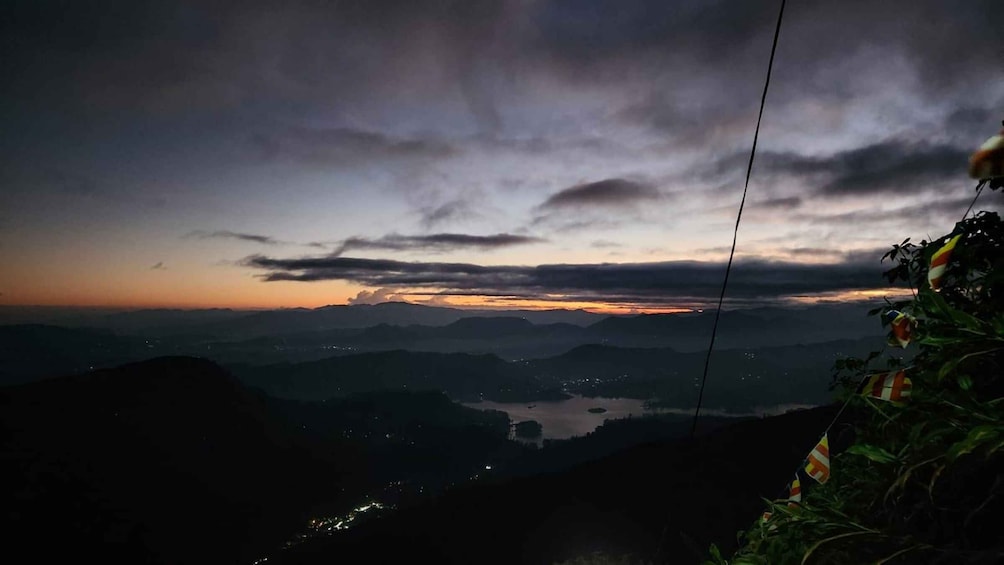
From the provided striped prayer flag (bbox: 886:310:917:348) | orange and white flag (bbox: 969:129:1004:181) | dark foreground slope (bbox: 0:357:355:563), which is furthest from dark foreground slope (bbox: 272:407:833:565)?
orange and white flag (bbox: 969:129:1004:181)

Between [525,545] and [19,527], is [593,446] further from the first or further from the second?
[19,527]

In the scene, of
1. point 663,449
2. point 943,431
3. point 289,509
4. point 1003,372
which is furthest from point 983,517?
point 289,509

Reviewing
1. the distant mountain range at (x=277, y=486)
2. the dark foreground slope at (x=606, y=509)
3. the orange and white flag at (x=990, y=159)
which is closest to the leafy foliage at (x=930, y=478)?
→ the orange and white flag at (x=990, y=159)

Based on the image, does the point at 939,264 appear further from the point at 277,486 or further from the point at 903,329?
the point at 277,486

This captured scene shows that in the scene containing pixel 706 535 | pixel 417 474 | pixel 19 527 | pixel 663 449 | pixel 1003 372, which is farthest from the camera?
pixel 417 474

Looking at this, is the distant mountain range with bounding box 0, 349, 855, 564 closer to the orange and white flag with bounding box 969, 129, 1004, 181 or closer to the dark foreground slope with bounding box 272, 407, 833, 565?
the dark foreground slope with bounding box 272, 407, 833, 565

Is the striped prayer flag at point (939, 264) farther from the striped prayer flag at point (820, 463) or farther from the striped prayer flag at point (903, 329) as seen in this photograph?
the striped prayer flag at point (820, 463)

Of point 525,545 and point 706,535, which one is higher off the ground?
point 706,535
